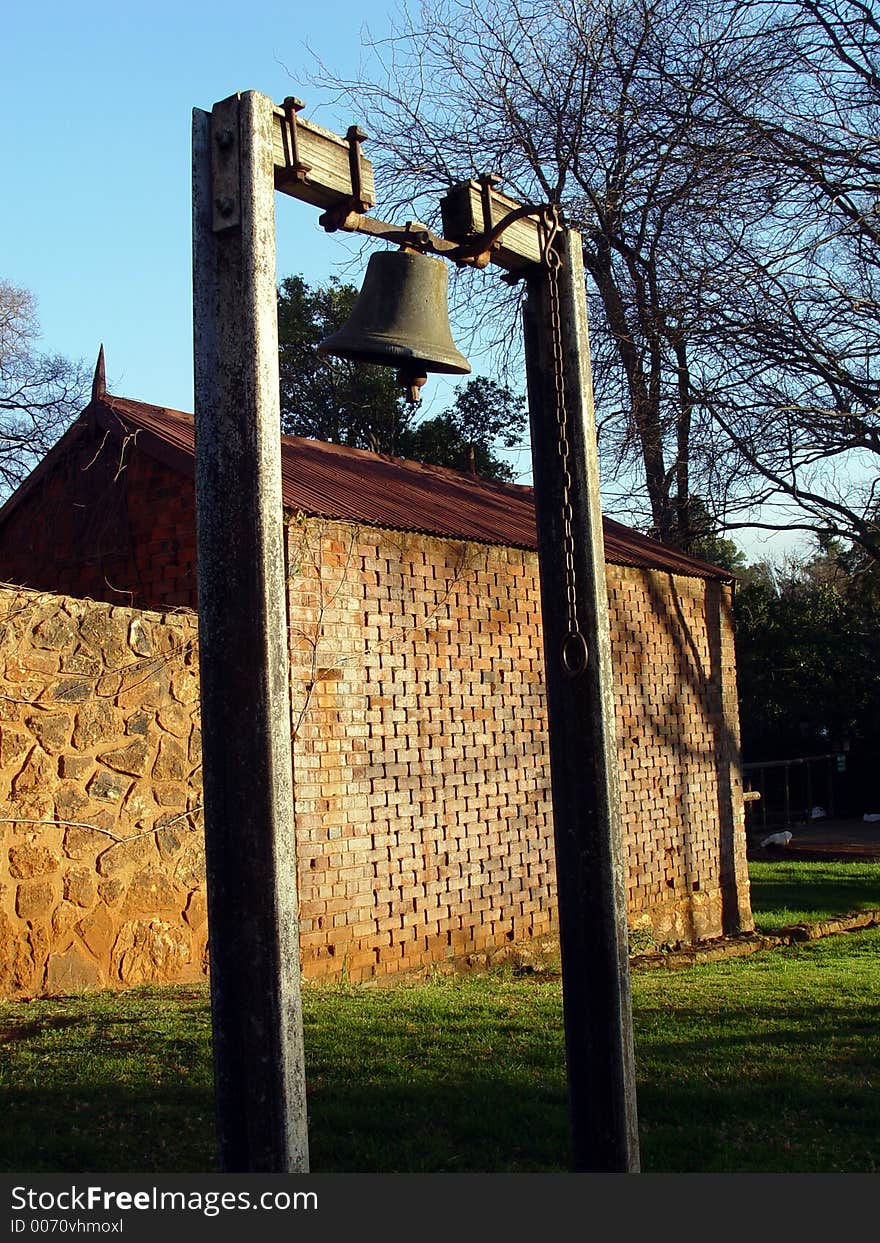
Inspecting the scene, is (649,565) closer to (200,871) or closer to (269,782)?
(200,871)

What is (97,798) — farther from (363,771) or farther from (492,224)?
(492,224)

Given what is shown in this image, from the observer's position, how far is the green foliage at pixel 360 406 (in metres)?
28.4

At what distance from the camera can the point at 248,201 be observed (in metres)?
3.13

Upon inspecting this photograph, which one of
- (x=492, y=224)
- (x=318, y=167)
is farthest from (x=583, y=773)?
(x=318, y=167)

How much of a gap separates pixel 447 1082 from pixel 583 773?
2270 millimetres

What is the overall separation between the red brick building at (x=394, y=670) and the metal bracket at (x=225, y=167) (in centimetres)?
528

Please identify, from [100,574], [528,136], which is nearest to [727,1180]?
[100,574]

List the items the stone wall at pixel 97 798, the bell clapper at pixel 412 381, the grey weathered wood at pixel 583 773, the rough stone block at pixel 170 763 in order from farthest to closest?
the rough stone block at pixel 170 763 < the stone wall at pixel 97 798 < the bell clapper at pixel 412 381 < the grey weathered wood at pixel 583 773

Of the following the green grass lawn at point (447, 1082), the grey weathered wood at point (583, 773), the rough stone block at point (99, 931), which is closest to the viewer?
the grey weathered wood at point (583, 773)

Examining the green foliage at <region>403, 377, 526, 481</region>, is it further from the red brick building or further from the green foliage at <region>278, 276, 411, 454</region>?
the red brick building

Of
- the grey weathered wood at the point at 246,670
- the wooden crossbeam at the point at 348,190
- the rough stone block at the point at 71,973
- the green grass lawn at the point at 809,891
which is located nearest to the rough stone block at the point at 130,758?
the rough stone block at the point at 71,973

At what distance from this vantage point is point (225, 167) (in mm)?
3176

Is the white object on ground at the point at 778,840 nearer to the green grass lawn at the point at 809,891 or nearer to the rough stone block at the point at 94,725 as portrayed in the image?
the green grass lawn at the point at 809,891

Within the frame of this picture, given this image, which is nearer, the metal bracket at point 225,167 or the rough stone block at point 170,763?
the metal bracket at point 225,167
